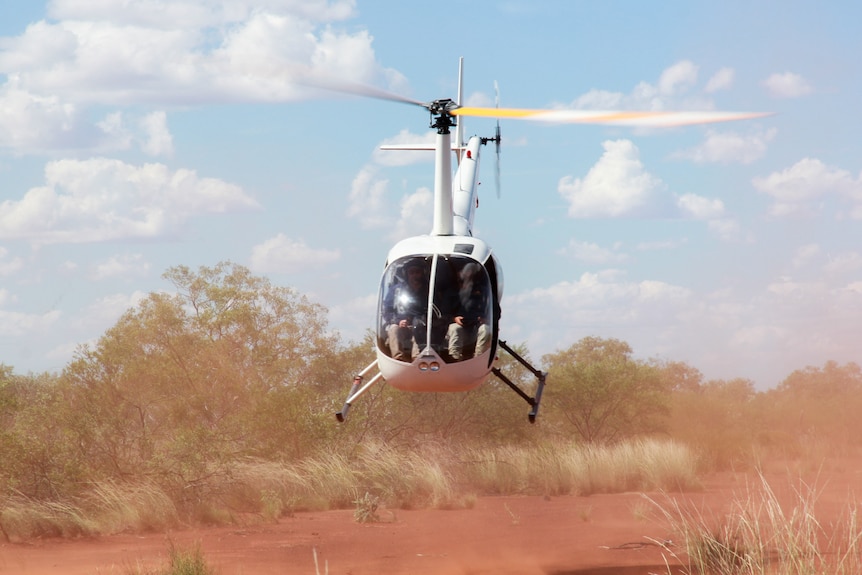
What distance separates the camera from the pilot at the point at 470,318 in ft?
39.6

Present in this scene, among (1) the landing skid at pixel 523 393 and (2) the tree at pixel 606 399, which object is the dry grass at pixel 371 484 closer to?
(2) the tree at pixel 606 399

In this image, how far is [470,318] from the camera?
1224cm

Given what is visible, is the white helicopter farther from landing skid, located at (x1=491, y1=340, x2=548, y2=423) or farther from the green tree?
the green tree

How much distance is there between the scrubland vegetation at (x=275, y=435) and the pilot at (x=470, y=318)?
8050 millimetres

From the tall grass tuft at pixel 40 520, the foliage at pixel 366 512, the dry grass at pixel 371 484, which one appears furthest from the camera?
the foliage at pixel 366 512

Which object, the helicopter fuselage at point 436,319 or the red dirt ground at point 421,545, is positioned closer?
the helicopter fuselage at point 436,319

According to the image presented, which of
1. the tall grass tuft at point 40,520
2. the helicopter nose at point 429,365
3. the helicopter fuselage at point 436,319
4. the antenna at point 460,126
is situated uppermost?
the antenna at point 460,126

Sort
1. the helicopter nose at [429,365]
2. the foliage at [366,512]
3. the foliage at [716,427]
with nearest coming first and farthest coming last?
the helicopter nose at [429,365]
the foliage at [366,512]
the foliage at [716,427]

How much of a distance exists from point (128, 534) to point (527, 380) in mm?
19551

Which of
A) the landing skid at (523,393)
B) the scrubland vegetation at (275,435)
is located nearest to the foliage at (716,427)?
the scrubland vegetation at (275,435)

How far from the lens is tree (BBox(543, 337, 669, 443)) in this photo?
28.5 metres

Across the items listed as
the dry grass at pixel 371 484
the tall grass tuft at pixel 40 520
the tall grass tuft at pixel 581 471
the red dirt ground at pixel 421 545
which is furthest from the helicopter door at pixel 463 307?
the tall grass tuft at pixel 581 471

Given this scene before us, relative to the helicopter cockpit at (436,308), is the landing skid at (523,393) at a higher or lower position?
lower

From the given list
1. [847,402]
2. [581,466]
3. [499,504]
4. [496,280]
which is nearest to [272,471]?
[499,504]
